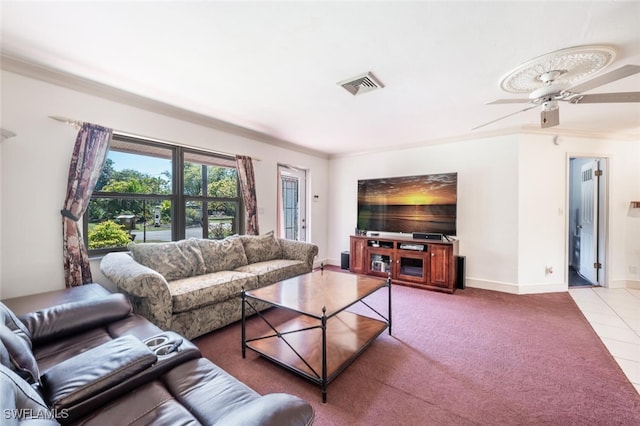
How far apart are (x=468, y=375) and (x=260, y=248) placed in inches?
104

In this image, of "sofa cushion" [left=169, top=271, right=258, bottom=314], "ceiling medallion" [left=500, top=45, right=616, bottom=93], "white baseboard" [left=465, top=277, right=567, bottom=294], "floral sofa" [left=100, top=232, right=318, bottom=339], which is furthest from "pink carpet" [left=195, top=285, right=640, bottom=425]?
"ceiling medallion" [left=500, top=45, right=616, bottom=93]

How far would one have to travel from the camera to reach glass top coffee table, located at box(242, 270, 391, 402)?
181 cm

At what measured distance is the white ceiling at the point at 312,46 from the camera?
1551 millimetres

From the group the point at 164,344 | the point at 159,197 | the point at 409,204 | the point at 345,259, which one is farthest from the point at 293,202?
the point at 164,344

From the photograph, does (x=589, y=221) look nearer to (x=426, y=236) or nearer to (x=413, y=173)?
(x=426, y=236)

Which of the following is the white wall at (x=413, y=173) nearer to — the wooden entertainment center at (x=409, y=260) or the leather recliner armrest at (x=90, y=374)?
the wooden entertainment center at (x=409, y=260)

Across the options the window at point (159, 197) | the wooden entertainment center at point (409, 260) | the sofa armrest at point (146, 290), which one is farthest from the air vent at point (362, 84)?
the wooden entertainment center at point (409, 260)

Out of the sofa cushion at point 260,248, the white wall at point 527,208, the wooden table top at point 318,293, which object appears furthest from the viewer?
the white wall at point 527,208

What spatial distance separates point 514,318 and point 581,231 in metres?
3.25

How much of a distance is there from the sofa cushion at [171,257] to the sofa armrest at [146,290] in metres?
0.35

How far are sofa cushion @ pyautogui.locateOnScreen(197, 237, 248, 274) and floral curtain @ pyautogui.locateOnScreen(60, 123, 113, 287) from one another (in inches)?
40.7

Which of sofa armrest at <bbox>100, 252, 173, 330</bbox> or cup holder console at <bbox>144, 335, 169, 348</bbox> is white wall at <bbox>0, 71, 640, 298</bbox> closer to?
sofa armrest at <bbox>100, 252, 173, 330</bbox>

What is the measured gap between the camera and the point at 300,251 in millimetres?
3645

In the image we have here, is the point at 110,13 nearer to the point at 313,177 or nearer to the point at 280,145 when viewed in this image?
the point at 280,145
